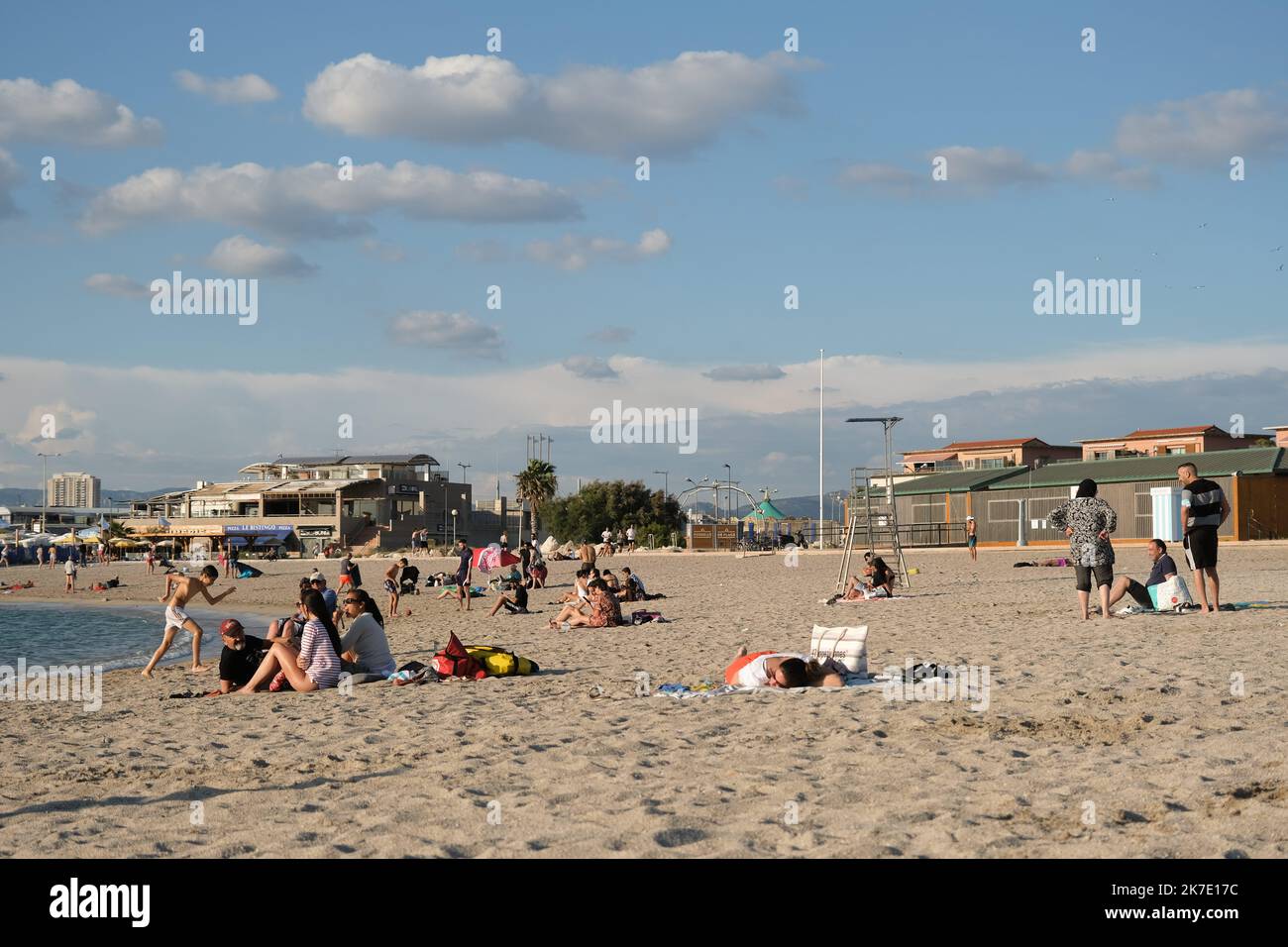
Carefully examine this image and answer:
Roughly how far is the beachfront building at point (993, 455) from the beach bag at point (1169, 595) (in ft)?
162

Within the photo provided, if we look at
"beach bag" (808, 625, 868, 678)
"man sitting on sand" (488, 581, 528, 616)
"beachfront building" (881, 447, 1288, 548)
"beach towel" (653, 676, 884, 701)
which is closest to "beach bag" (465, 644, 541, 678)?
"beach towel" (653, 676, 884, 701)

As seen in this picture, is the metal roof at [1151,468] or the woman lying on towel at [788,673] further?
the metal roof at [1151,468]

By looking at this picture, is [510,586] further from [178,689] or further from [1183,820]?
[1183,820]

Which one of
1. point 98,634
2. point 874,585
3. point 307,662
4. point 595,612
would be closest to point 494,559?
point 98,634

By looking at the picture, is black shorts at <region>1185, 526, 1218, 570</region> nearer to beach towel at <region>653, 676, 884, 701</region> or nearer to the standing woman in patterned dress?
the standing woman in patterned dress

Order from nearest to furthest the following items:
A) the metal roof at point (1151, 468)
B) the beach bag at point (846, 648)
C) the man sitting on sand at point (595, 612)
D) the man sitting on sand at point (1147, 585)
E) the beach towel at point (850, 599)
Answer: the beach bag at point (846, 648)
the man sitting on sand at point (1147, 585)
the man sitting on sand at point (595, 612)
the beach towel at point (850, 599)
the metal roof at point (1151, 468)

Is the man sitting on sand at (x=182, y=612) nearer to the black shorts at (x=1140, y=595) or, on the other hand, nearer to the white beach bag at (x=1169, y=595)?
the black shorts at (x=1140, y=595)

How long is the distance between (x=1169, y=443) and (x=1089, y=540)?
51.8 metres

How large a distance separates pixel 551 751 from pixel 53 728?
489 centimetres

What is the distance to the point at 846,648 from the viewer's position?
9.86 m

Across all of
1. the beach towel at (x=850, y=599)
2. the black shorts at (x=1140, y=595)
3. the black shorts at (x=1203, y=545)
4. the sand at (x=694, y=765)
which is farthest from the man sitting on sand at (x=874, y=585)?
the sand at (x=694, y=765)

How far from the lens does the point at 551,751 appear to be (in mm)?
7152

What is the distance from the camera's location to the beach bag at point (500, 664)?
11.1m
